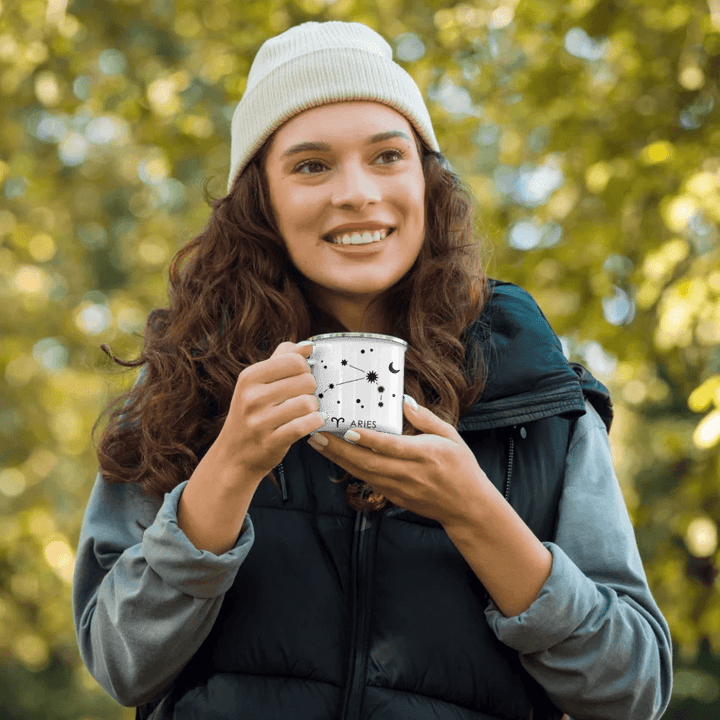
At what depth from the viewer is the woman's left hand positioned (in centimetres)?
175

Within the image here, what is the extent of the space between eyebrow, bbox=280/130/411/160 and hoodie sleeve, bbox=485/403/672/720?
880 mm

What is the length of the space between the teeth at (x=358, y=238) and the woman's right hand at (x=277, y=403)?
0.55m

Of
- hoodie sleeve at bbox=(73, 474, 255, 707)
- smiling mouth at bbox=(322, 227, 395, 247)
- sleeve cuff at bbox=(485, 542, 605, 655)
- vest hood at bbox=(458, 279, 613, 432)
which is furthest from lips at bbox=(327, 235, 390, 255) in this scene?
sleeve cuff at bbox=(485, 542, 605, 655)

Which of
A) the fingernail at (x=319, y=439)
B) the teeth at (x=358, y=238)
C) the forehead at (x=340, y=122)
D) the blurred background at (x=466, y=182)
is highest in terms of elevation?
the blurred background at (x=466, y=182)

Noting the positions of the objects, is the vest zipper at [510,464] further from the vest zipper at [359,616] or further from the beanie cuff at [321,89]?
the beanie cuff at [321,89]

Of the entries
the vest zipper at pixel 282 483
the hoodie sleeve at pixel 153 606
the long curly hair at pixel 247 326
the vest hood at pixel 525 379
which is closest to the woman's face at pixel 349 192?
the long curly hair at pixel 247 326

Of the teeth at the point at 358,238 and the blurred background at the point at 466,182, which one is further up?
the blurred background at the point at 466,182

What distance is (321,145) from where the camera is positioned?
2.18 m

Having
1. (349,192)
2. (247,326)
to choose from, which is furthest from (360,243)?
(247,326)

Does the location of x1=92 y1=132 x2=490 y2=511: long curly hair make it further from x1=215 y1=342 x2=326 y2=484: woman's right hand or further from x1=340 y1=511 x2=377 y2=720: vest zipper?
x1=215 y1=342 x2=326 y2=484: woman's right hand

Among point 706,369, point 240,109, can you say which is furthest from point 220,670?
point 706,369

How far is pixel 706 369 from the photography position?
4750 millimetres

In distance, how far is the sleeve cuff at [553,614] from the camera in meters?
1.80

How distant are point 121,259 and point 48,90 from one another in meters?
2.71
